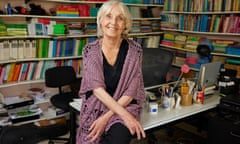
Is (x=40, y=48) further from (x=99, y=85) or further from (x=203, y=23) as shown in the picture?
(x=203, y=23)

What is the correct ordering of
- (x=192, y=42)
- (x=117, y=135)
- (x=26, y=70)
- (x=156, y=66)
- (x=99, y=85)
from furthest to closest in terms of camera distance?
(x=192, y=42)
(x=26, y=70)
(x=156, y=66)
(x=99, y=85)
(x=117, y=135)

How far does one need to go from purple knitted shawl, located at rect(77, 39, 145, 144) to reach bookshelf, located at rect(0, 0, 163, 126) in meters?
1.59

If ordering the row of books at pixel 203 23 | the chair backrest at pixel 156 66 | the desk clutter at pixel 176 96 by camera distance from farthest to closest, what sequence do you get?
1. the row of books at pixel 203 23
2. the chair backrest at pixel 156 66
3. the desk clutter at pixel 176 96

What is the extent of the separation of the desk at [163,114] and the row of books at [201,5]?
181 centimetres

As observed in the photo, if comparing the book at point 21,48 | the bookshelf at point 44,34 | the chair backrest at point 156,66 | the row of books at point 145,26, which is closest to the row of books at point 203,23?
the row of books at point 145,26

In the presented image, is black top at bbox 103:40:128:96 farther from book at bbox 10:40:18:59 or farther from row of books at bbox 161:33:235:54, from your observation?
row of books at bbox 161:33:235:54

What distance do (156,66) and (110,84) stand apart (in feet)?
4.10

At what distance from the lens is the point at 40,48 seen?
10.2 ft

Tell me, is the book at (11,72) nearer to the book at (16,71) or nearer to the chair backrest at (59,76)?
the book at (16,71)

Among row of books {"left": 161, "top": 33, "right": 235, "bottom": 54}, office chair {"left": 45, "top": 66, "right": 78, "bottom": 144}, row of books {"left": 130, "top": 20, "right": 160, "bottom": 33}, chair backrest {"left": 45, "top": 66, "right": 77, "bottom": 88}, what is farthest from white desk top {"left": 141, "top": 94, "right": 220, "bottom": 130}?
row of books {"left": 130, "top": 20, "right": 160, "bottom": 33}

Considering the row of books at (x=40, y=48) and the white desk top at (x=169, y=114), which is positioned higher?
the row of books at (x=40, y=48)

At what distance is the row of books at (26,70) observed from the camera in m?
2.92

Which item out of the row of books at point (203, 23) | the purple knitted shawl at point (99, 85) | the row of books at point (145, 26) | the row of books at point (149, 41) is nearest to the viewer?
the purple knitted shawl at point (99, 85)

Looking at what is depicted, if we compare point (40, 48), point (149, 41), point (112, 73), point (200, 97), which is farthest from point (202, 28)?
point (112, 73)
